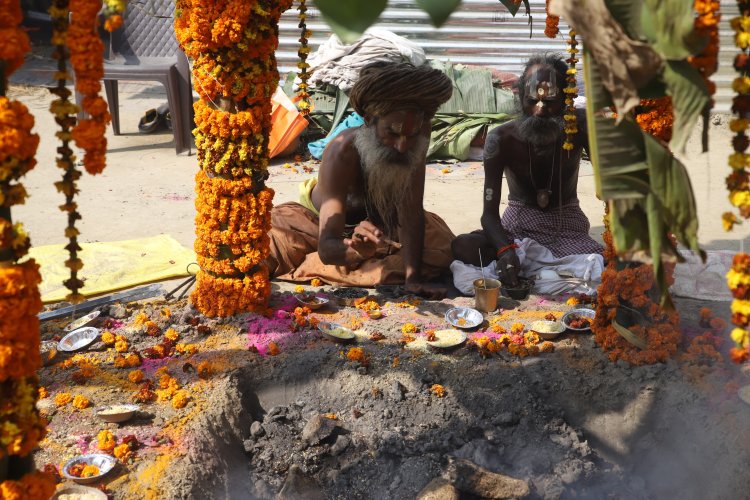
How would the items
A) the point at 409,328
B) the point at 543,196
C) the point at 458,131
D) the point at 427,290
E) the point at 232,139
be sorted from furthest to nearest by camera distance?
the point at 458,131, the point at 543,196, the point at 427,290, the point at 409,328, the point at 232,139

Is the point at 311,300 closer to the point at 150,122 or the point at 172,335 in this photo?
the point at 172,335

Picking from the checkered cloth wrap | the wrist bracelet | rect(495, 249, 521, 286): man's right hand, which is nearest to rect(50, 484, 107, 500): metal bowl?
rect(495, 249, 521, 286): man's right hand

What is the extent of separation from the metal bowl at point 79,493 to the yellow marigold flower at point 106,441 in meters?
0.29

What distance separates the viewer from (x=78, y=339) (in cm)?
490

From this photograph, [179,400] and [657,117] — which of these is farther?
[179,400]

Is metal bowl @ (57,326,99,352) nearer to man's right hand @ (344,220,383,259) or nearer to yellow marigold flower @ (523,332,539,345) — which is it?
man's right hand @ (344,220,383,259)

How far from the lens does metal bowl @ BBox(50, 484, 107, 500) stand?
3367 millimetres

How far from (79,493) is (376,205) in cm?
305

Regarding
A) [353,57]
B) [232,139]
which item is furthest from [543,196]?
[353,57]

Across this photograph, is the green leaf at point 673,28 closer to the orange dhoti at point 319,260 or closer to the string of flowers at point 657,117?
the string of flowers at point 657,117

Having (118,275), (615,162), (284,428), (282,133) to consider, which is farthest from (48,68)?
(615,162)

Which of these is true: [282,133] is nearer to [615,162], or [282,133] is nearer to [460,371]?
[460,371]

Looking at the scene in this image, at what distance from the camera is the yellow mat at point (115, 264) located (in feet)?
19.5

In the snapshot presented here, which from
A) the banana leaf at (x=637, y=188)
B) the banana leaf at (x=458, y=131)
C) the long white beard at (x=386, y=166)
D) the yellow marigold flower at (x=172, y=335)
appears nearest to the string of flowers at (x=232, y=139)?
the yellow marigold flower at (x=172, y=335)
